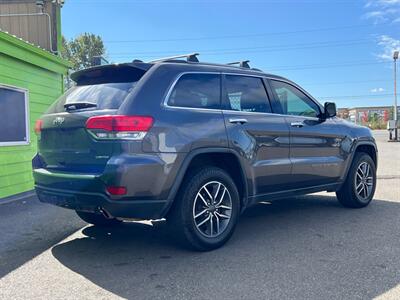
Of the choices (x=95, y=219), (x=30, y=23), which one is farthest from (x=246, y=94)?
(x=30, y=23)

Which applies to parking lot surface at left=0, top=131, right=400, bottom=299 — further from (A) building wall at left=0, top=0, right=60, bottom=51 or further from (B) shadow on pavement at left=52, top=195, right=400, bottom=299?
(A) building wall at left=0, top=0, right=60, bottom=51

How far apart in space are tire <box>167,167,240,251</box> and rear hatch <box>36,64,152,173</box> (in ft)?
2.93

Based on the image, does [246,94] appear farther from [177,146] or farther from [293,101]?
[177,146]

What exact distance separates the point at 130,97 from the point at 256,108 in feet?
5.70

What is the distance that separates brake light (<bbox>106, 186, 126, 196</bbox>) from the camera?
3826mm

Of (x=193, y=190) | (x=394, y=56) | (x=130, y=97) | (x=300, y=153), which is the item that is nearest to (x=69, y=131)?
(x=130, y=97)

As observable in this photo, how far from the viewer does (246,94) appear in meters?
5.09

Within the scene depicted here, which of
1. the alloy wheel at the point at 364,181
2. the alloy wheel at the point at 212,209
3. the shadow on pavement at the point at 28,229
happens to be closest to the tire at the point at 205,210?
the alloy wheel at the point at 212,209

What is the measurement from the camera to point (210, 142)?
440cm

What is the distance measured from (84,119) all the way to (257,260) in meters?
2.18

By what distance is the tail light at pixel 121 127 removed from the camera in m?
3.86

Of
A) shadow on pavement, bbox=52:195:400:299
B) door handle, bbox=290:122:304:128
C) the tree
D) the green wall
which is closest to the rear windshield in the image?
shadow on pavement, bbox=52:195:400:299

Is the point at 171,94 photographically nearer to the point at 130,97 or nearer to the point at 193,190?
the point at 130,97

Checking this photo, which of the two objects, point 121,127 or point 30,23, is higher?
point 30,23
